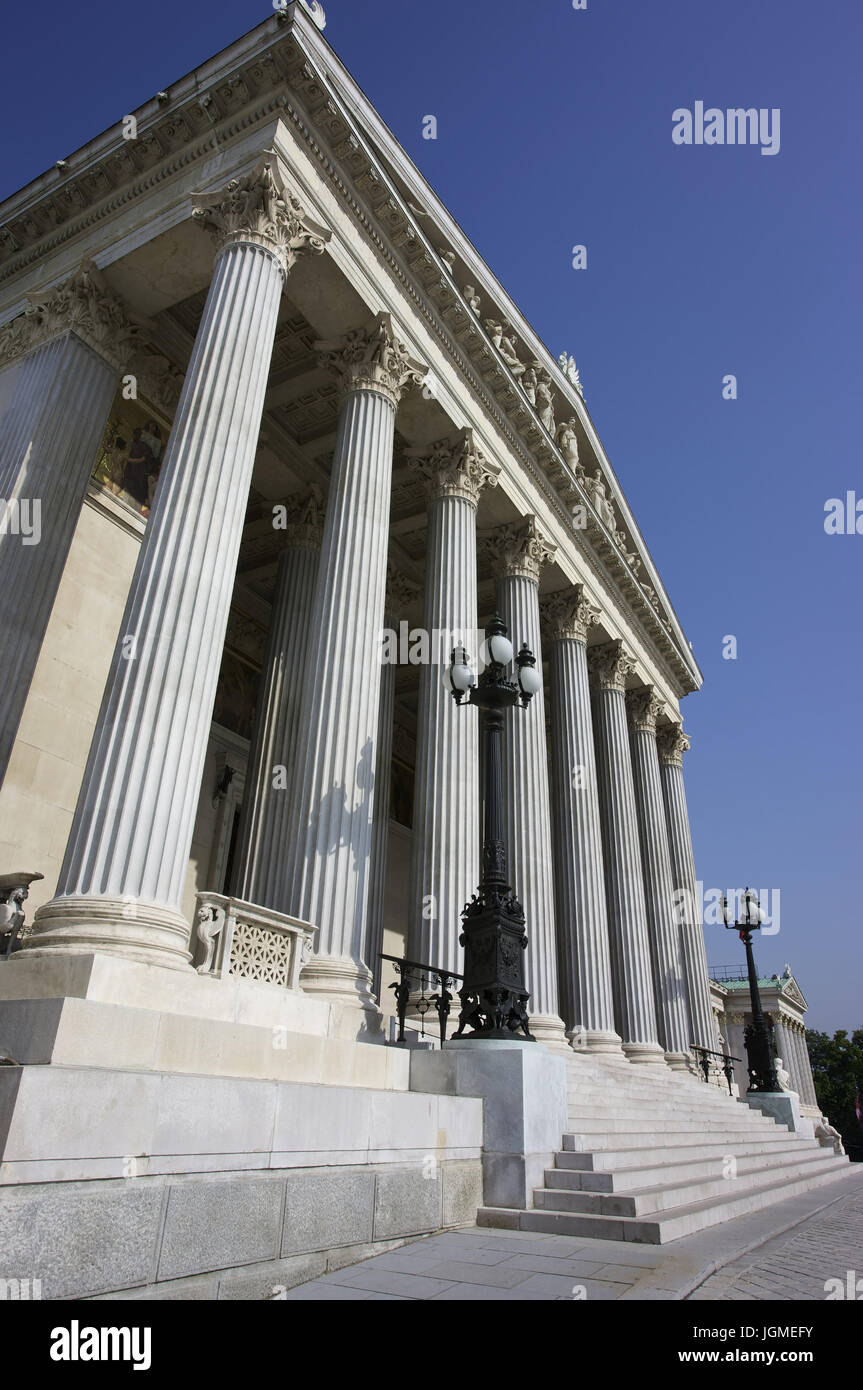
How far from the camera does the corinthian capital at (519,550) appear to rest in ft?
64.1

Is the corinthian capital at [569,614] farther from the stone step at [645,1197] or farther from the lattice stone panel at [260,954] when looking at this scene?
the lattice stone panel at [260,954]

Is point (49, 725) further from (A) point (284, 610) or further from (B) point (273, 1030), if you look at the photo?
(B) point (273, 1030)

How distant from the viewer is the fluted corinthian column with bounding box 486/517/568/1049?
16141 millimetres

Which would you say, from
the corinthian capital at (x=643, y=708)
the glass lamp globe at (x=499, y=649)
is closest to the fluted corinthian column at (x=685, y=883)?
the corinthian capital at (x=643, y=708)

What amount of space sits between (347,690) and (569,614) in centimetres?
1178

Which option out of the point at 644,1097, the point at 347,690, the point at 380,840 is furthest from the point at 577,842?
the point at 347,690

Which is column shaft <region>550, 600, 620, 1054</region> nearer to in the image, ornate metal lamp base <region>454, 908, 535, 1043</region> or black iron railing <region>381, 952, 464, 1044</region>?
black iron railing <region>381, 952, 464, 1044</region>

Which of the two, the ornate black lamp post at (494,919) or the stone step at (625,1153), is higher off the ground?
the ornate black lamp post at (494,919)

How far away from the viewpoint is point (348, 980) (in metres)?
10.7

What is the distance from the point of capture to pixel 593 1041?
18734mm

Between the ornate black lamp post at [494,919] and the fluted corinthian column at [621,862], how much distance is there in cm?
1301

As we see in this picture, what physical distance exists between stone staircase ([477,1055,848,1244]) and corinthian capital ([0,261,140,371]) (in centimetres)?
1378

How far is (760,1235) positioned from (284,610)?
43.6 feet
